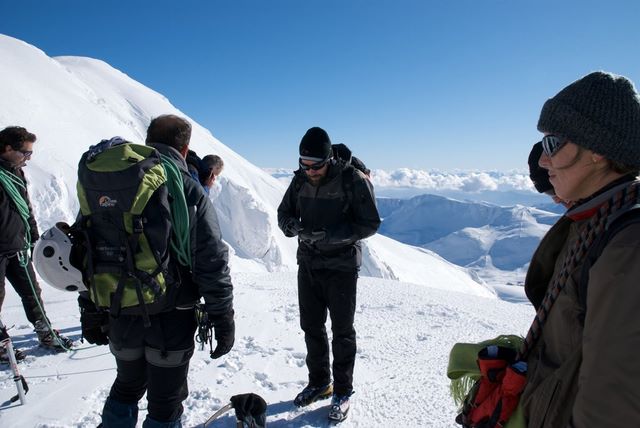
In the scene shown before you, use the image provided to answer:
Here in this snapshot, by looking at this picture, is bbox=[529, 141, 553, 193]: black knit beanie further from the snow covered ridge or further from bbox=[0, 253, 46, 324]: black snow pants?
the snow covered ridge

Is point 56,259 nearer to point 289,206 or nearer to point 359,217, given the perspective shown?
point 289,206

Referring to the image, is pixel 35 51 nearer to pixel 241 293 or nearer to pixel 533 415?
pixel 241 293

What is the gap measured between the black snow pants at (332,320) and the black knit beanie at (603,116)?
98.3 inches

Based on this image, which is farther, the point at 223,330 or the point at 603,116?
the point at 223,330

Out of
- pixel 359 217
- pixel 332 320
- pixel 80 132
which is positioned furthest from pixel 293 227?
pixel 80 132

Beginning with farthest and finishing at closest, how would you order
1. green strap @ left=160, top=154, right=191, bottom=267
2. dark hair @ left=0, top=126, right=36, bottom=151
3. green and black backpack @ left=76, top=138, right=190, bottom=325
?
dark hair @ left=0, top=126, right=36, bottom=151 < green strap @ left=160, top=154, right=191, bottom=267 < green and black backpack @ left=76, top=138, right=190, bottom=325

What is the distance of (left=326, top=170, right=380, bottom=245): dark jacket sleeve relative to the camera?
3.55m

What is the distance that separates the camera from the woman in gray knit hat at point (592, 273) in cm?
104

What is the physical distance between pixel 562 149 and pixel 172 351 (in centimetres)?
243

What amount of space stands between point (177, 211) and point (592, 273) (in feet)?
7.04

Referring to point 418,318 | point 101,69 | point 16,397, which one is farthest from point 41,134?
point 101,69

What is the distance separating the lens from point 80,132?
18.3 m

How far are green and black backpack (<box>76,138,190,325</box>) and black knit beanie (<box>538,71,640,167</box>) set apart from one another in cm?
209

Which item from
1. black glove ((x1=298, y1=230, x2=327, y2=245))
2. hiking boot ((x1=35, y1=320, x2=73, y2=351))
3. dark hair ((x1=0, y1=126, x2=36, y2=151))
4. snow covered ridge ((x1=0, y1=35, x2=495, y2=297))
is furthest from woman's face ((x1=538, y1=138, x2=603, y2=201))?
snow covered ridge ((x1=0, y1=35, x2=495, y2=297))
